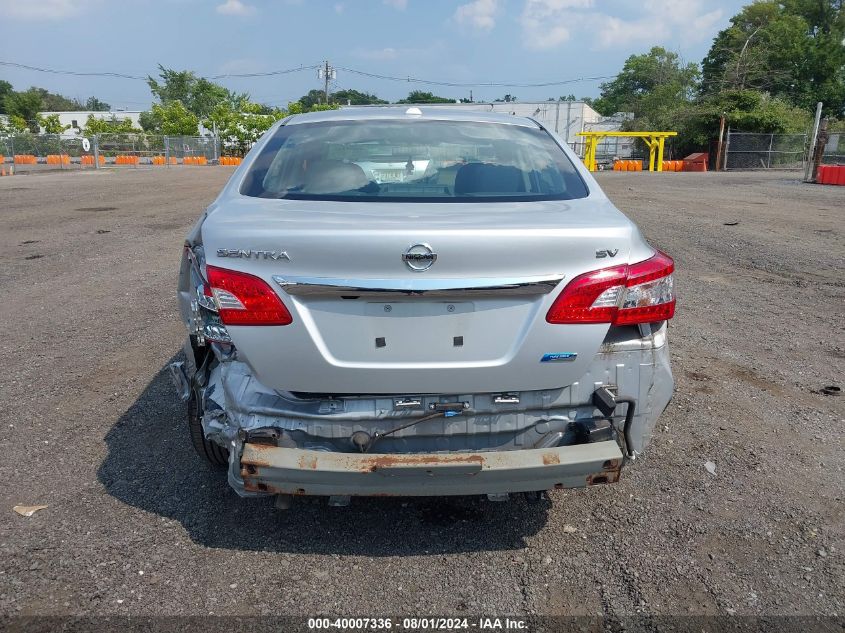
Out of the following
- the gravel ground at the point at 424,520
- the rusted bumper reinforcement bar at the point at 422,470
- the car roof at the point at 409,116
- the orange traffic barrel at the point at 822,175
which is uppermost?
the car roof at the point at 409,116

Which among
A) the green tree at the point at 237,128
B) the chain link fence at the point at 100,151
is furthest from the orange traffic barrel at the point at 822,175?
the green tree at the point at 237,128

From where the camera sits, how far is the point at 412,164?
3545 mm

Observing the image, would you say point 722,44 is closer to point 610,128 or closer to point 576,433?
point 610,128

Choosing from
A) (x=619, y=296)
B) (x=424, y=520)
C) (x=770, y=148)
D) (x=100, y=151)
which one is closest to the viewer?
(x=619, y=296)

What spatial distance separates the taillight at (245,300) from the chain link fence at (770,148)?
136 ft

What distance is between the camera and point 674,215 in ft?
48.2

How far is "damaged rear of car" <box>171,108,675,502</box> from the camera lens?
2457mm

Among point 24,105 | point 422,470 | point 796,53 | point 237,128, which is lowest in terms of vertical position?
point 422,470

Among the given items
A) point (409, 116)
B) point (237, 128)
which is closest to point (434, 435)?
point (409, 116)

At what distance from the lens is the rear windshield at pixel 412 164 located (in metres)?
3.12

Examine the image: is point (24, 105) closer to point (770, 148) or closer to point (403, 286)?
point (770, 148)

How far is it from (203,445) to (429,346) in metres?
1.42

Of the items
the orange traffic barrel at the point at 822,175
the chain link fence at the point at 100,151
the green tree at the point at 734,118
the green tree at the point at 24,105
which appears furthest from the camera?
the green tree at the point at 24,105

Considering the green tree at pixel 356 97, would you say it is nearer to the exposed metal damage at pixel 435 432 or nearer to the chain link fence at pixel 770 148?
the chain link fence at pixel 770 148
